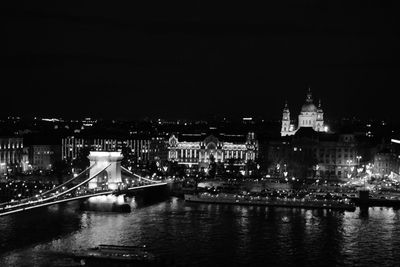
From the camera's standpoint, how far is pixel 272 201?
21812mm

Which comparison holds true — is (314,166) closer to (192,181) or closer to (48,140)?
(192,181)

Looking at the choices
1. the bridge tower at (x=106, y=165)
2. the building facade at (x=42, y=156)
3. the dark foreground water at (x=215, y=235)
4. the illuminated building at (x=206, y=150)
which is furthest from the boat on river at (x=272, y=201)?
the illuminated building at (x=206, y=150)

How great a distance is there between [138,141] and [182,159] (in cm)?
250

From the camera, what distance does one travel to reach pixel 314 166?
29750 mm

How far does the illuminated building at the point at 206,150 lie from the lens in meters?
34.8

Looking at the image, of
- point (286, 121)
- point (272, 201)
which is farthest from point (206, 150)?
point (272, 201)

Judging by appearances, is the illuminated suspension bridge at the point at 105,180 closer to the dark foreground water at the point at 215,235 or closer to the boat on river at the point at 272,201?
the dark foreground water at the point at 215,235

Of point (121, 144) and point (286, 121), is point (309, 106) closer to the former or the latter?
point (286, 121)

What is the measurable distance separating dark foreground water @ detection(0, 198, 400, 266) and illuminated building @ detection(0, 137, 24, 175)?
24.5 feet

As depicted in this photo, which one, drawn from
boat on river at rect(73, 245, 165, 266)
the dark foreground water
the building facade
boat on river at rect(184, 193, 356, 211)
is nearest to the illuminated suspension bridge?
the dark foreground water

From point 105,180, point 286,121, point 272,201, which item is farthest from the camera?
point 286,121

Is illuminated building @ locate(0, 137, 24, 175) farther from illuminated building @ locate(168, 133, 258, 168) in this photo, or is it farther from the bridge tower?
illuminated building @ locate(168, 133, 258, 168)

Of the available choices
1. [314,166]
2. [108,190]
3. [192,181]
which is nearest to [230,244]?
[108,190]

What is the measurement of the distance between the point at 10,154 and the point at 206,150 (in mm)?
9382
